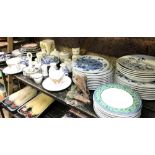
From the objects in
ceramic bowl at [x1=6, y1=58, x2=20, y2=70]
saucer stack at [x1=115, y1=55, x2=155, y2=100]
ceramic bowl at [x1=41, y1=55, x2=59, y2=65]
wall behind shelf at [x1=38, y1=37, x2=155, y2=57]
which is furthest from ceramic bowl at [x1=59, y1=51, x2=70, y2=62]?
saucer stack at [x1=115, y1=55, x2=155, y2=100]

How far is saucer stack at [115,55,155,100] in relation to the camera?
2.97 ft

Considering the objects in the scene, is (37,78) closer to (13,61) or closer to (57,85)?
(57,85)

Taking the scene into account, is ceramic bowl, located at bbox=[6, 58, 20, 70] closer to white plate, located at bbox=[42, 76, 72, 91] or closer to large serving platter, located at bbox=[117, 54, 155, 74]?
white plate, located at bbox=[42, 76, 72, 91]

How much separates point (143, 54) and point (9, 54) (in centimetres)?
107

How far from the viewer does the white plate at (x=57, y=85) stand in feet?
3.54

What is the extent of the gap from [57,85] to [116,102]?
0.39m

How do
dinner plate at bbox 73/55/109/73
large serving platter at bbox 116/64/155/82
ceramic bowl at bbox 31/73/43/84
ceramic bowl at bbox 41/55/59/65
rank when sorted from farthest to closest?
ceramic bowl at bbox 41/55/59/65, ceramic bowl at bbox 31/73/43/84, dinner plate at bbox 73/55/109/73, large serving platter at bbox 116/64/155/82

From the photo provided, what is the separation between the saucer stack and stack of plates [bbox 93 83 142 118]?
0.15ft

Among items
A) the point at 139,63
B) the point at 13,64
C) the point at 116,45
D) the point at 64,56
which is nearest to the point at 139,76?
the point at 139,63

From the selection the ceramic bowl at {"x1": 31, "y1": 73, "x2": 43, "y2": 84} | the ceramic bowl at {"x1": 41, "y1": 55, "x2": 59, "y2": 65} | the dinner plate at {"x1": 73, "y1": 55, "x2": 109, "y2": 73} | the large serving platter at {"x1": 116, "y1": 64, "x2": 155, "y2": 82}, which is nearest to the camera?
the large serving platter at {"x1": 116, "y1": 64, "x2": 155, "y2": 82}
